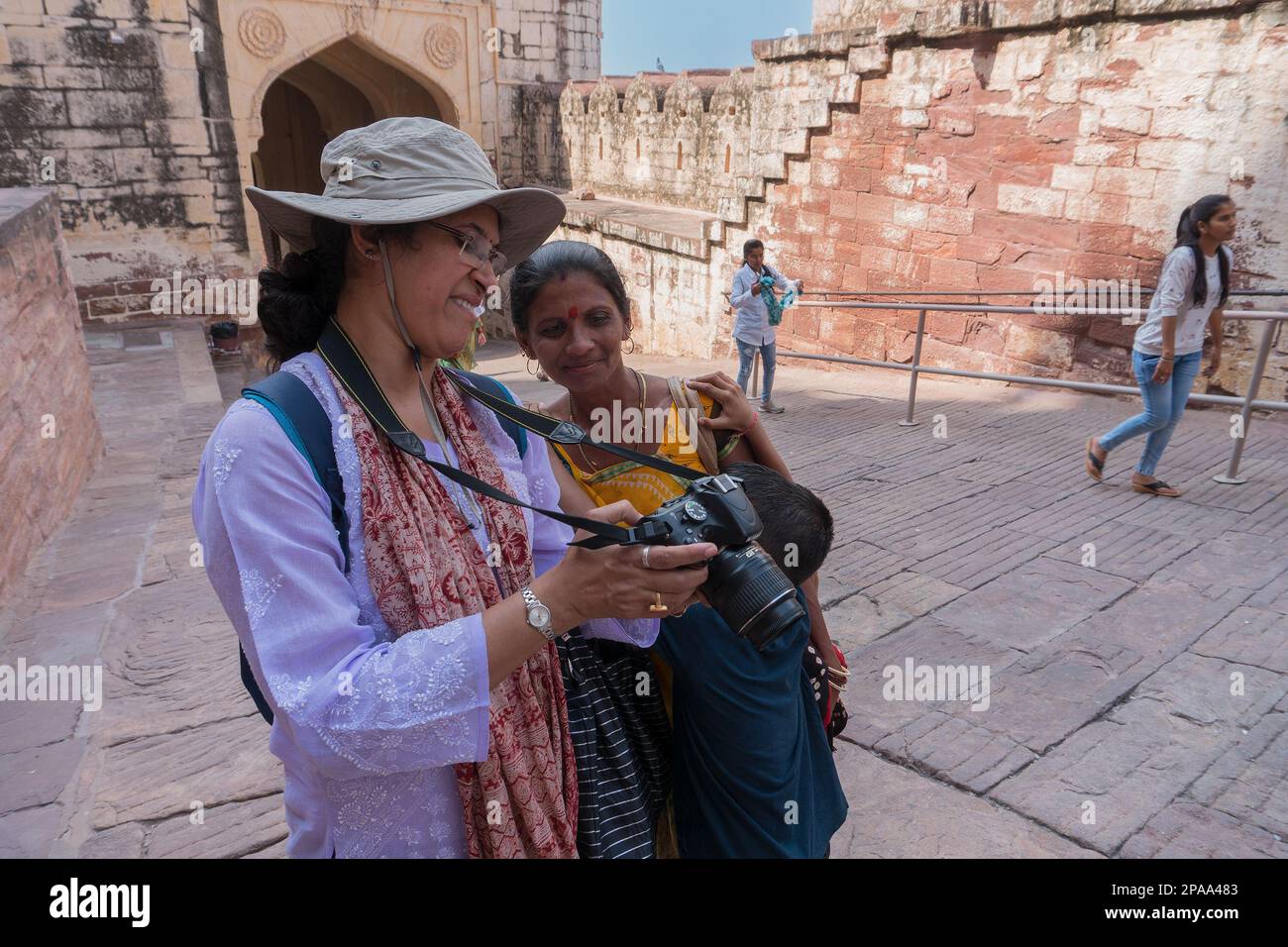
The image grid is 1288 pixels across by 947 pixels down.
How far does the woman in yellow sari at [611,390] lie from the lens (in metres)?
2.06

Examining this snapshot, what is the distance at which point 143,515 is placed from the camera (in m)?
5.04

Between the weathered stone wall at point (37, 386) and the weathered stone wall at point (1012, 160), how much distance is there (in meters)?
7.28

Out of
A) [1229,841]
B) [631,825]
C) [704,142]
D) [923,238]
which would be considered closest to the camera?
[631,825]

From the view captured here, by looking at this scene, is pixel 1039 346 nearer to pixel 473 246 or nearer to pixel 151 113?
pixel 473 246

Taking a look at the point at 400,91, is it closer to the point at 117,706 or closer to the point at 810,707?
the point at 117,706

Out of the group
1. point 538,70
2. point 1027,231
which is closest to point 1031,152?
point 1027,231

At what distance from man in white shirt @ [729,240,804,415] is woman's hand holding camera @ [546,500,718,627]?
6601mm

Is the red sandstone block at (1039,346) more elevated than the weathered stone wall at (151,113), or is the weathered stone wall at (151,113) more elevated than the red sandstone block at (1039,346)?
the weathered stone wall at (151,113)

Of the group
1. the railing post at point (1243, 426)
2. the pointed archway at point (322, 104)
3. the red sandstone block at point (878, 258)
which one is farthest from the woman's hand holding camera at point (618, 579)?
the pointed archway at point (322, 104)

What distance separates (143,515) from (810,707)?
476 centimetres

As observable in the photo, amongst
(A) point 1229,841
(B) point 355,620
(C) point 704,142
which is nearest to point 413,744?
(B) point 355,620

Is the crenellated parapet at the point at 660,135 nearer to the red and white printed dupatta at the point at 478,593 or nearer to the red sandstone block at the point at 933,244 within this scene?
the red sandstone block at the point at 933,244

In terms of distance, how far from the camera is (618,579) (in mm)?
1103

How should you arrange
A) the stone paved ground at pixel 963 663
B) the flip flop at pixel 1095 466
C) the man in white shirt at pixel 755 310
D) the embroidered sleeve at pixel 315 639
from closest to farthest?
the embroidered sleeve at pixel 315 639 < the stone paved ground at pixel 963 663 < the flip flop at pixel 1095 466 < the man in white shirt at pixel 755 310
